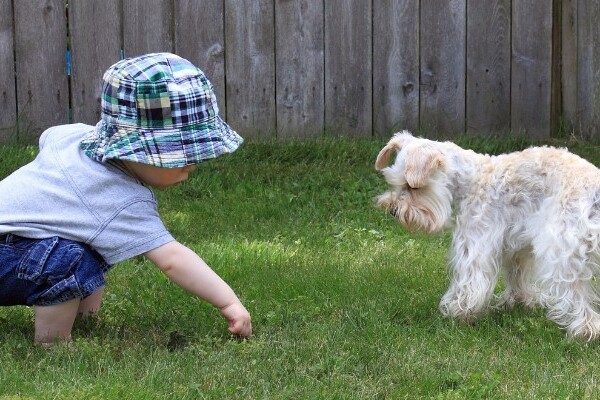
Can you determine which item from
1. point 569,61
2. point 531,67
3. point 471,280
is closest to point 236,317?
point 471,280

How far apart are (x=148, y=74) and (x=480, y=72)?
192 inches

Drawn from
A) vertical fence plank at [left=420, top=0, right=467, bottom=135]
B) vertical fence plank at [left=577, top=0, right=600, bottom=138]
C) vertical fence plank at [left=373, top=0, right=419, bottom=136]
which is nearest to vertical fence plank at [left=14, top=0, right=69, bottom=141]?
vertical fence plank at [left=373, top=0, right=419, bottom=136]

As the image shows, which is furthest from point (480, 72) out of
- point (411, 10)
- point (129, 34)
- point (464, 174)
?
point (464, 174)

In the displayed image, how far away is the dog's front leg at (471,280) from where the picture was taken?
4871 mm

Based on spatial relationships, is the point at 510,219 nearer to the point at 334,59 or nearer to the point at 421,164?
the point at 421,164

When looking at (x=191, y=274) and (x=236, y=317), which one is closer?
(x=191, y=274)

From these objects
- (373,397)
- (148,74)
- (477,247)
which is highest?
(148,74)

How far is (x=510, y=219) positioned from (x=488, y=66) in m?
3.85

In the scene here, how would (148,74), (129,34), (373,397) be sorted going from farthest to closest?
(129,34)
(148,74)
(373,397)

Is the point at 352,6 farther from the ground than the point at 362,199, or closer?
farther from the ground

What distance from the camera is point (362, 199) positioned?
720cm

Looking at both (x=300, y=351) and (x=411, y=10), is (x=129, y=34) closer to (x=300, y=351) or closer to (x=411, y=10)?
(x=411, y=10)

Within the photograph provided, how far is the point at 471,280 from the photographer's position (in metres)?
4.89

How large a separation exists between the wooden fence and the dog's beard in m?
3.44
